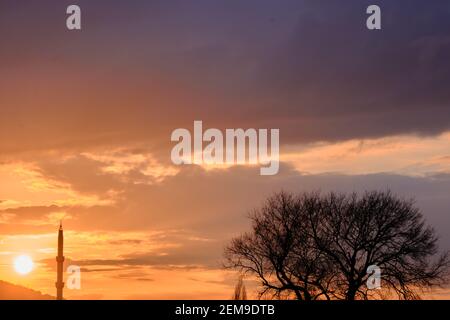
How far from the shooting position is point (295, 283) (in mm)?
61531

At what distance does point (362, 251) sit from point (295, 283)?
18.4ft
